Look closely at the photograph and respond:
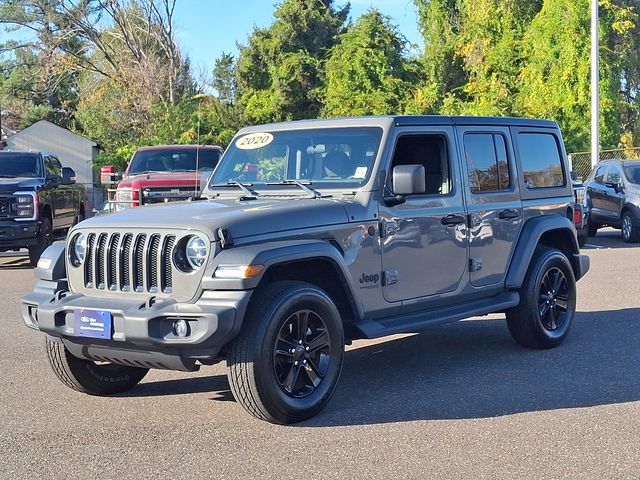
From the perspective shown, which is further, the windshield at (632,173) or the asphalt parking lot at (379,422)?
the windshield at (632,173)

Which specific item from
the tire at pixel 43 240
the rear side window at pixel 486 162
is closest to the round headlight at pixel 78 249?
the rear side window at pixel 486 162

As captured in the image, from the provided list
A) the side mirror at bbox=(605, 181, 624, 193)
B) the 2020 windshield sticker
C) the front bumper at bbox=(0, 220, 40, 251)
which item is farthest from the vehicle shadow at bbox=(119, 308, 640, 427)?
the side mirror at bbox=(605, 181, 624, 193)

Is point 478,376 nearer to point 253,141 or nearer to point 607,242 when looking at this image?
point 253,141

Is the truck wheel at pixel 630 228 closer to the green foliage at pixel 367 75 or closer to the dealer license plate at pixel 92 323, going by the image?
the dealer license plate at pixel 92 323

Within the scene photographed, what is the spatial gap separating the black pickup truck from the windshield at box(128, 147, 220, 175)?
4.83ft

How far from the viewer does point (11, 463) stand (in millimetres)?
5062

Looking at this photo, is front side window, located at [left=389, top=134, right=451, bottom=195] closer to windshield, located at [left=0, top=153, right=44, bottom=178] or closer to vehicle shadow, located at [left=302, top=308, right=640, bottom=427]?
vehicle shadow, located at [left=302, top=308, right=640, bottom=427]

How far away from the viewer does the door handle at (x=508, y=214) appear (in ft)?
24.9

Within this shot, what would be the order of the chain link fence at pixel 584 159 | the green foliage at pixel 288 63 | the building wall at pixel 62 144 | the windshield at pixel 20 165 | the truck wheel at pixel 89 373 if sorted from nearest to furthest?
the truck wheel at pixel 89 373
the windshield at pixel 20 165
the chain link fence at pixel 584 159
the green foliage at pixel 288 63
the building wall at pixel 62 144

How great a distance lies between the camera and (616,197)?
61.6 ft

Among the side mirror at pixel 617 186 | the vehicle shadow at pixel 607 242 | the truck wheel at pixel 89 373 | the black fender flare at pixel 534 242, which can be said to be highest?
the side mirror at pixel 617 186

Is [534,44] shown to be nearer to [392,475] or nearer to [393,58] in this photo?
[393,58]

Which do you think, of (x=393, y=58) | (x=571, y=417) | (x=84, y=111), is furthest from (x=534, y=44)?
(x=571, y=417)

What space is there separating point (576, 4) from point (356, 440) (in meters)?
30.7
